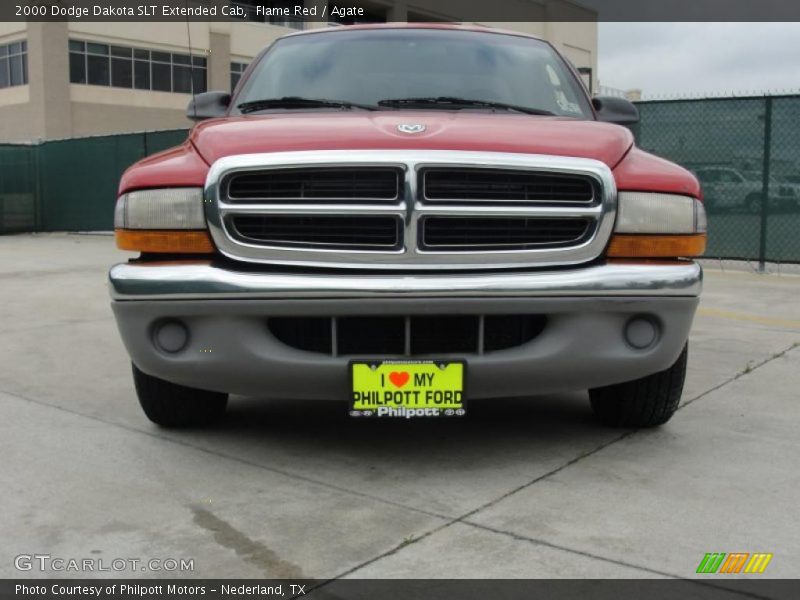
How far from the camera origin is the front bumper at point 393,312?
3381 millimetres

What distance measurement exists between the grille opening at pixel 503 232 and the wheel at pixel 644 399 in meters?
0.78

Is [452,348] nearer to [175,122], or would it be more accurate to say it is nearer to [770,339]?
[770,339]

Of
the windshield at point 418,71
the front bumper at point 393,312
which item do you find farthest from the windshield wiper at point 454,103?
the front bumper at point 393,312

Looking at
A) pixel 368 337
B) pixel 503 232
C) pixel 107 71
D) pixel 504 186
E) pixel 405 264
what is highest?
pixel 107 71

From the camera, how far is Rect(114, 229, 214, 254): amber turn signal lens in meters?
3.53

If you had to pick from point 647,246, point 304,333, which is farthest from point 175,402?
point 647,246

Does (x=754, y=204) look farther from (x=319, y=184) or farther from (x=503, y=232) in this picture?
(x=319, y=184)

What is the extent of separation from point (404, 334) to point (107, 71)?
3714cm

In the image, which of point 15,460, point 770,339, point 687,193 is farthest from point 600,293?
point 770,339

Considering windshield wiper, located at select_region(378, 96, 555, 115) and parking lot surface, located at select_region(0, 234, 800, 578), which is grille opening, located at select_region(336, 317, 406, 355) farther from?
windshield wiper, located at select_region(378, 96, 555, 115)

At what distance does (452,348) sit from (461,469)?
481mm

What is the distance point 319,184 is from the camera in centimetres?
350

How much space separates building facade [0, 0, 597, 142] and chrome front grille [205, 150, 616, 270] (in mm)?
32040

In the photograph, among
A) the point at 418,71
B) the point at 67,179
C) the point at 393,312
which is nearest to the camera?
the point at 393,312
